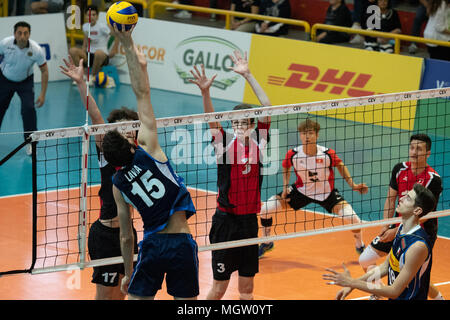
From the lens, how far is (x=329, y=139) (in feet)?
53.4

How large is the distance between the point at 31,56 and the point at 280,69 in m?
6.04

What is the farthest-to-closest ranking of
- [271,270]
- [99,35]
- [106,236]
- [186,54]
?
[99,35] → [186,54] → [271,270] → [106,236]

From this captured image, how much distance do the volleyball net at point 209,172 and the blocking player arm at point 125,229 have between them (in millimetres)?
844

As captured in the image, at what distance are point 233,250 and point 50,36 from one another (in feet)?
42.0

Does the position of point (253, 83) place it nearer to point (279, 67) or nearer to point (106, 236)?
point (106, 236)

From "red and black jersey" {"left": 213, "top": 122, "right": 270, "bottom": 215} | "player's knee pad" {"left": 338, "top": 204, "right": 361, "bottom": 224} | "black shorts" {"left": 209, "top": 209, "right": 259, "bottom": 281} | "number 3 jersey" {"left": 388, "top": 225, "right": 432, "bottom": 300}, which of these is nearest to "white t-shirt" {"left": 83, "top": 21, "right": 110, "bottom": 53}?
"player's knee pad" {"left": 338, "top": 204, "right": 361, "bottom": 224}

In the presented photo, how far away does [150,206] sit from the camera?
22.8 feet

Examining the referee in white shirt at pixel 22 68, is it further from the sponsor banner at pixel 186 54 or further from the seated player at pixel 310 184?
the seated player at pixel 310 184

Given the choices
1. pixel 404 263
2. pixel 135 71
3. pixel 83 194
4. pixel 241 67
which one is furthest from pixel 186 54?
pixel 404 263

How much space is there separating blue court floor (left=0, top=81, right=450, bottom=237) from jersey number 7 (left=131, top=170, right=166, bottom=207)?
10.5 feet

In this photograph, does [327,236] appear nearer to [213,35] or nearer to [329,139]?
[329,139]

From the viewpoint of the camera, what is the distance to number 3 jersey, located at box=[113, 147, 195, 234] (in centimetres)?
686

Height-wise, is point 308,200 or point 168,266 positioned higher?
point 308,200
